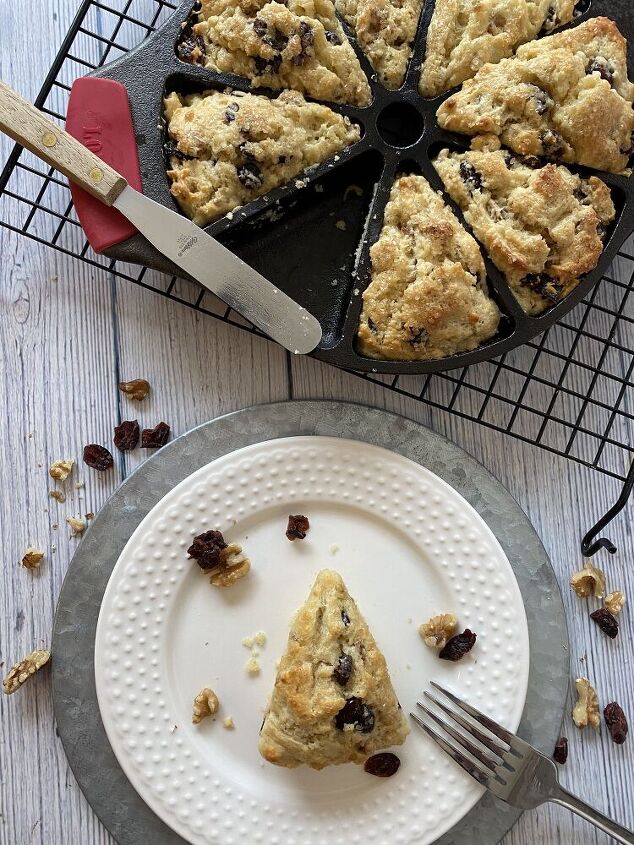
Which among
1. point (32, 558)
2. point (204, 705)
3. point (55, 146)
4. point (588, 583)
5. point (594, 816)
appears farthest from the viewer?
point (588, 583)

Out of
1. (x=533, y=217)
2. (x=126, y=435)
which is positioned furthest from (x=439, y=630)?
(x=533, y=217)

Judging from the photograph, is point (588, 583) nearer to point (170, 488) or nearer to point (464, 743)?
point (464, 743)

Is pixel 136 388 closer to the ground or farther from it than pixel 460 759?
farther from it

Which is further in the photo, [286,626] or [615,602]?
[615,602]

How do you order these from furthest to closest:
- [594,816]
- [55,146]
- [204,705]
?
[204,705] → [594,816] → [55,146]

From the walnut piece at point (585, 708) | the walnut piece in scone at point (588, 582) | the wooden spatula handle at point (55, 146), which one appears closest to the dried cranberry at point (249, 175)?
the wooden spatula handle at point (55, 146)

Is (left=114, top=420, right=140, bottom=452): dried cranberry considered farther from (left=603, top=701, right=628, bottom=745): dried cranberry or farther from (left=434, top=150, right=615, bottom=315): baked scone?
(left=603, top=701, right=628, bottom=745): dried cranberry

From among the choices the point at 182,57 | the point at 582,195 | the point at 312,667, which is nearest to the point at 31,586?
the point at 312,667

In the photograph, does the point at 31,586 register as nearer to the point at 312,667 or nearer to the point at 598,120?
the point at 312,667
